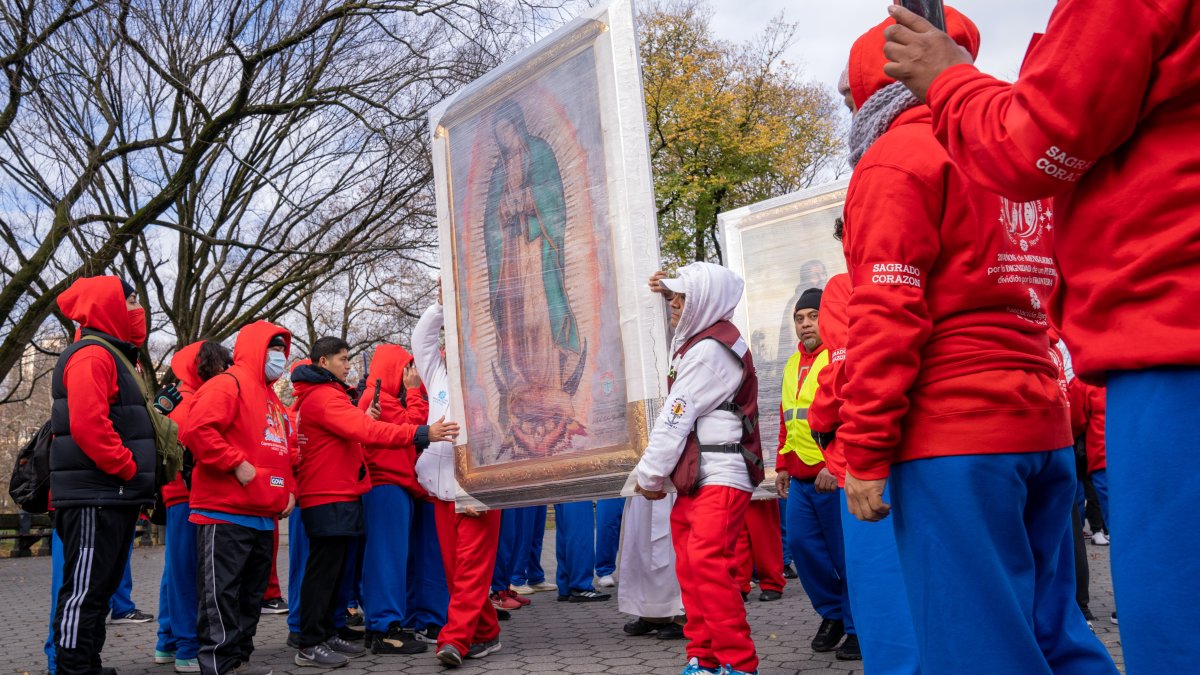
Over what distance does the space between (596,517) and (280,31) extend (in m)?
8.51

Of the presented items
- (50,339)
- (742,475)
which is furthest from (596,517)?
(50,339)

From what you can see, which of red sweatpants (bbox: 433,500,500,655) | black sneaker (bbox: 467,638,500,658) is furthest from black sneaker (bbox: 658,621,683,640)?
red sweatpants (bbox: 433,500,500,655)

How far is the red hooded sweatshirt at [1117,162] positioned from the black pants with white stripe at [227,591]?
513cm

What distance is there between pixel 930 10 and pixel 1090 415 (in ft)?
15.6

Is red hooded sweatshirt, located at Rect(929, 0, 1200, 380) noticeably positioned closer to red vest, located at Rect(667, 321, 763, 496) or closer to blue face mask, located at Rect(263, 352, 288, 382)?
red vest, located at Rect(667, 321, 763, 496)

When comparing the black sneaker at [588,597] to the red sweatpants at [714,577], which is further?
the black sneaker at [588,597]

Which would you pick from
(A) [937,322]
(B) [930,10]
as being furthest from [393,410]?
(B) [930,10]

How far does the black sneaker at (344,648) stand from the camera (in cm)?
673

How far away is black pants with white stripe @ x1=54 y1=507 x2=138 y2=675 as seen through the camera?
18.2 ft

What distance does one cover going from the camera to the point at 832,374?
371 cm

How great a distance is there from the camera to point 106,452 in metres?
5.68

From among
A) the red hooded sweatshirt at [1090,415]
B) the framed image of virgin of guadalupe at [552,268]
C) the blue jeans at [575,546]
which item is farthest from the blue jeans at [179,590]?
the red hooded sweatshirt at [1090,415]

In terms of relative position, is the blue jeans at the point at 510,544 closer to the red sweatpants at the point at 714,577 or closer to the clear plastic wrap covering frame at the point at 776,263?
the clear plastic wrap covering frame at the point at 776,263

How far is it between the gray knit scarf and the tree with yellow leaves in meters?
25.6
